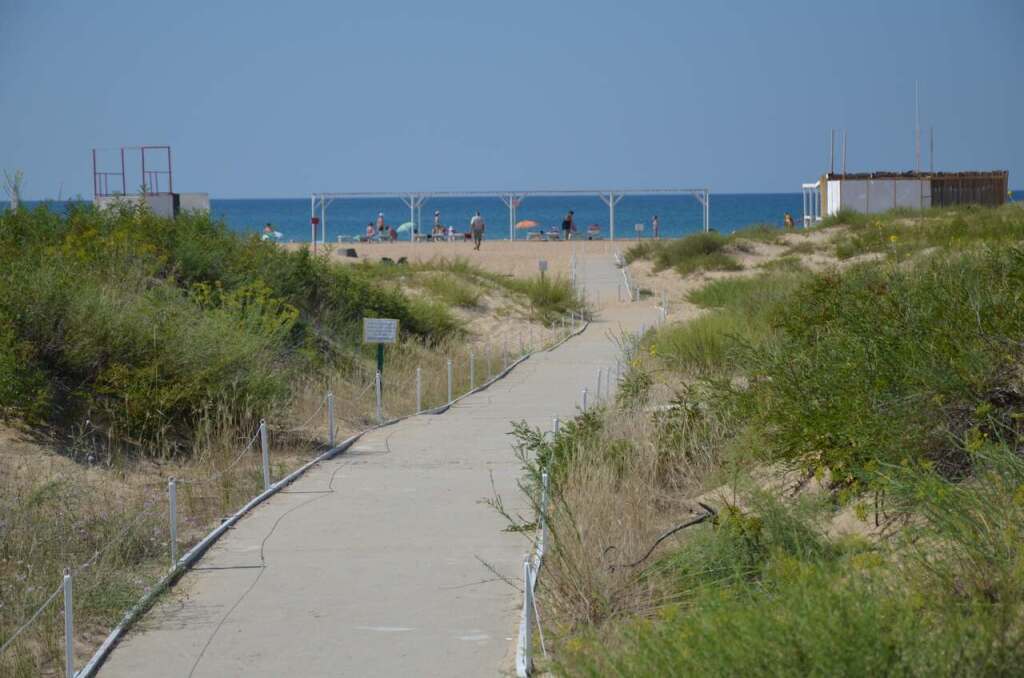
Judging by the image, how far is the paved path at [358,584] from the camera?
695cm

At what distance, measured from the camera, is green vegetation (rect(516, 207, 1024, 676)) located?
4449 mm

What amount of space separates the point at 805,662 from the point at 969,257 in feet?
26.1

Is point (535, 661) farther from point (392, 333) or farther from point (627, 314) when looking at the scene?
point (627, 314)

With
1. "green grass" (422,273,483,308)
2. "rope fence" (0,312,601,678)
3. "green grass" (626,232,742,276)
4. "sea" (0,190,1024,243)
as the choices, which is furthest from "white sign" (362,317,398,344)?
"sea" (0,190,1024,243)

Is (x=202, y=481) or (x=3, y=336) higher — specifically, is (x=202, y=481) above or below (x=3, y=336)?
below

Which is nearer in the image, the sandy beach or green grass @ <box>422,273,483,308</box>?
green grass @ <box>422,273,483,308</box>

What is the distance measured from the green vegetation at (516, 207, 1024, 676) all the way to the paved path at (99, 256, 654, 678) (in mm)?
643

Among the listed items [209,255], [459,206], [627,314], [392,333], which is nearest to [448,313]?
[627,314]

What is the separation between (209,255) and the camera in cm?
2125

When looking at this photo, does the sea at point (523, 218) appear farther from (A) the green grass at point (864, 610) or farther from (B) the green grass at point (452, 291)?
(A) the green grass at point (864, 610)

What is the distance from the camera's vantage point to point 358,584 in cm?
841

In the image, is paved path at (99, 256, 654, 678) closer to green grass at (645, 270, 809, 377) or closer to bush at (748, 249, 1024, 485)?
bush at (748, 249, 1024, 485)

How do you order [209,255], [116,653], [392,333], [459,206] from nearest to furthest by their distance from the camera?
[116,653] → [392,333] → [209,255] → [459,206]

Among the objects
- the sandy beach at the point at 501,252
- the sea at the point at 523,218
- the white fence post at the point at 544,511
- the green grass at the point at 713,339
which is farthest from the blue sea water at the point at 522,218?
the white fence post at the point at 544,511
